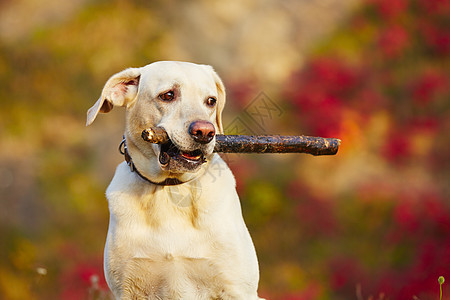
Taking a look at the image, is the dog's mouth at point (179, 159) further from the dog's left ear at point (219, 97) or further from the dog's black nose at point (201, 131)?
the dog's left ear at point (219, 97)

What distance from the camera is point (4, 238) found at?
9109 millimetres

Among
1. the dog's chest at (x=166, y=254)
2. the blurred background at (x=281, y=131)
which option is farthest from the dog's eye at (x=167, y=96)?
the blurred background at (x=281, y=131)

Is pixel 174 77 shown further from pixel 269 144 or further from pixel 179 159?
pixel 269 144

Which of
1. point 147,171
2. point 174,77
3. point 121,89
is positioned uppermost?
point 174,77

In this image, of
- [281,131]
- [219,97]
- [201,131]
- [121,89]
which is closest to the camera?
[201,131]

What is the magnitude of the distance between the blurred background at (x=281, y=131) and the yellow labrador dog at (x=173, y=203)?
4913mm

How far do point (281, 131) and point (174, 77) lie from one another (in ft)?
21.1

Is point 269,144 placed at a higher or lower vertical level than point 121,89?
lower

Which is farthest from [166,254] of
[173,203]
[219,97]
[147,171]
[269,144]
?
[219,97]

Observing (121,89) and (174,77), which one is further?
(121,89)

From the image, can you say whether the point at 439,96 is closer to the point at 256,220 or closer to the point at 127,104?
the point at 256,220

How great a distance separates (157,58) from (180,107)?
303 inches

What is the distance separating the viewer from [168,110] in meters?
2.98

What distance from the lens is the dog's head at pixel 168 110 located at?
283 cm
